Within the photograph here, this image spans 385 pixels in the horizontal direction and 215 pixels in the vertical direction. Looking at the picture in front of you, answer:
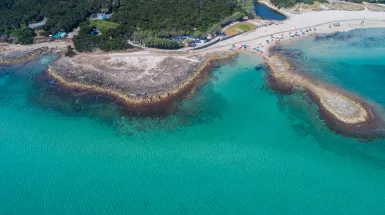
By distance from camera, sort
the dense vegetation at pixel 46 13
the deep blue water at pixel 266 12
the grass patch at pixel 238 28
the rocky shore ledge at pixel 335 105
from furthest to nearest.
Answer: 1. the deep blue water at pixel 266 12
2. the dense vegetation at pixel 46 13
3. the grass patch at pixel 238 28
4. the rocky shore ledge at pixel 335 105

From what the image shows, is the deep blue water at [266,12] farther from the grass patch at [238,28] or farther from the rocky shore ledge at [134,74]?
the rocky shore ledge at [134,74]

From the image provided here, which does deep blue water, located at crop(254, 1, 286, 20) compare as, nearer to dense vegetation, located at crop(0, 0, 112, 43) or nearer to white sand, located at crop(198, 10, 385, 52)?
white sand, located at crop(198, 10, 385, 52)

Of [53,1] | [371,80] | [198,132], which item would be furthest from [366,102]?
[53,1]

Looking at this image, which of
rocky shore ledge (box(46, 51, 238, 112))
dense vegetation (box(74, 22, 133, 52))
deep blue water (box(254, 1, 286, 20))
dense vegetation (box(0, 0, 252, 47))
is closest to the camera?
rocky shore ledge (box(46, 51, 238, 112))

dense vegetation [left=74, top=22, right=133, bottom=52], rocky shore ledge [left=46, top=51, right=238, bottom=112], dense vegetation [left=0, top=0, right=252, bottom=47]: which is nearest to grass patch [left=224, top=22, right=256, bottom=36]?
dense vegetation [left=0, top=0, right=252, bottom=47]

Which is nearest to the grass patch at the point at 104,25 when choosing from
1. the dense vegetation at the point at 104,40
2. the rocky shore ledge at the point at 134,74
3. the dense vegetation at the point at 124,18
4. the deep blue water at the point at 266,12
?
the dense vegetation at the point at 124,18

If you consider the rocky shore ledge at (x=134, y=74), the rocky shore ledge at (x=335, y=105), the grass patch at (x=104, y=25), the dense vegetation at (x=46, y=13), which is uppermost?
the dense vegetation at (x=46, y=13)
